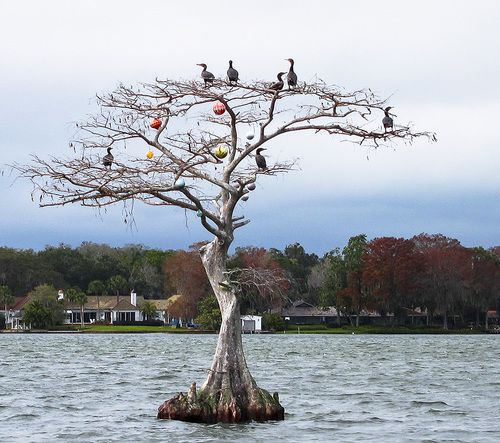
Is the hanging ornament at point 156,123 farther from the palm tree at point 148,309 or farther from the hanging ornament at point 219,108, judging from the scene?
the palm tree at point 148,309

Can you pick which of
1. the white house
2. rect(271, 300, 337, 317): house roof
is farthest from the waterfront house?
the white house

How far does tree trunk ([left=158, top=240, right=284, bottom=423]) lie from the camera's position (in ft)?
58.3

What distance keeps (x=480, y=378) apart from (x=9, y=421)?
20.7 m

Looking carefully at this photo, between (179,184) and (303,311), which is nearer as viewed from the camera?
(179,184)

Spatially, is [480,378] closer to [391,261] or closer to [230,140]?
[230,140]

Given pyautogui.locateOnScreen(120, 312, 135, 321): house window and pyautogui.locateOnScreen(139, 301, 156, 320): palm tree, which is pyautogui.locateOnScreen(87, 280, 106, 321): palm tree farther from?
pyautogui.locateOnScreen(139, 301, 156, 320): palm tree

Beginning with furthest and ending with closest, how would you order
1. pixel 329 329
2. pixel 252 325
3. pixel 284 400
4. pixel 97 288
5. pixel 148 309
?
pixel 97 288
pixel 148 309
pixel 329 329
pixel 252 325
pixel 284 400

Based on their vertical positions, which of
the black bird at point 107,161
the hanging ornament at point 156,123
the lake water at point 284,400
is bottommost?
the lake water at point 284,400

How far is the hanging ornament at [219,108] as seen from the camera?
1747 cm

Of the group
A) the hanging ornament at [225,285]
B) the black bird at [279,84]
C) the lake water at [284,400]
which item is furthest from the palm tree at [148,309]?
the black bird at [279,84]

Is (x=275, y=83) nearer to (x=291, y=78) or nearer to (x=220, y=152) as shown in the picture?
(x=291, y=78)

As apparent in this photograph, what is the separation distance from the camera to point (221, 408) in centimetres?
1773

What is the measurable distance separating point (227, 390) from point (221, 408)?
0.38 metres

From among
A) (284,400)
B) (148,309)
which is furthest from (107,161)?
(148,309)
